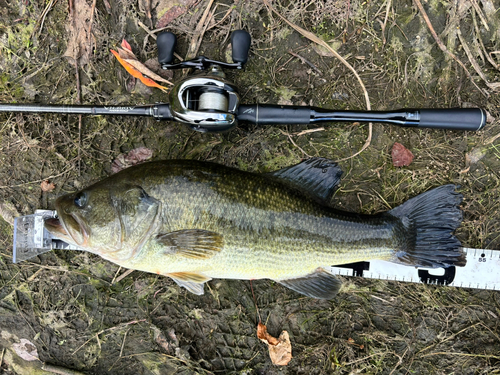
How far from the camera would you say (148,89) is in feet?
9.90

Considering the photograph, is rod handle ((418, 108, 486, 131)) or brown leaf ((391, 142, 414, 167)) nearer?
rod handle ((418, 108, 486, 131))

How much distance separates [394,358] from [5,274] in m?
3.97

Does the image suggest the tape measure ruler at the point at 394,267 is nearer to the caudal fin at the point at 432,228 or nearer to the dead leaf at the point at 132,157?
the caudal fin at the point at 432,228

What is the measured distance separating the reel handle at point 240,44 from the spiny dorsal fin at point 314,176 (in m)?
0.99

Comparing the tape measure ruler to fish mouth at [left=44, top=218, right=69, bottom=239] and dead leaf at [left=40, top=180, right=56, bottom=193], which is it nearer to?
dead leaf at [left=40, top=180, right=56, bottom=193]

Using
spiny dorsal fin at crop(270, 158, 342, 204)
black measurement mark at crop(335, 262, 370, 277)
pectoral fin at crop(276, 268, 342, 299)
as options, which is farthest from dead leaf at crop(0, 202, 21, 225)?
black measurement mark at crop(335, 262, 370, 277)

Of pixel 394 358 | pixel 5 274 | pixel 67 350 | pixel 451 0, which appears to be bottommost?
pixel 67 350

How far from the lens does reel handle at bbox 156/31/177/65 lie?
2.66 meters

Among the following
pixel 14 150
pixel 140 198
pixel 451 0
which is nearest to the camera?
pixel 140 198

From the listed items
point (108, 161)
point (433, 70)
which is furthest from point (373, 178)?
point (108, 161)

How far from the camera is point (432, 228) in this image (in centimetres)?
274

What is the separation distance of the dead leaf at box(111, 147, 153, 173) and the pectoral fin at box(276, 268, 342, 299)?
1.73 metres

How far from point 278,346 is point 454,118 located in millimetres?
2599

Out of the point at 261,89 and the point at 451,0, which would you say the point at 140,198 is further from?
the point at 451,0
